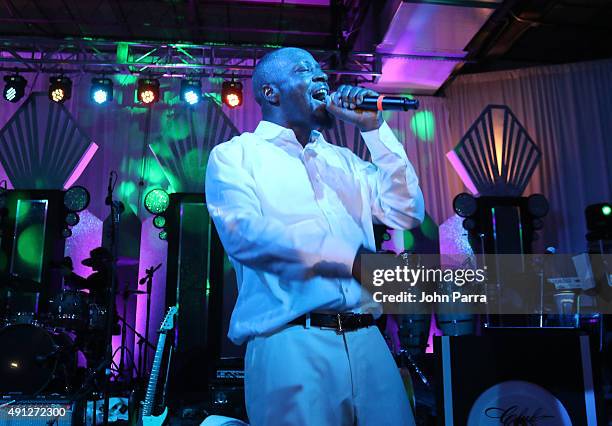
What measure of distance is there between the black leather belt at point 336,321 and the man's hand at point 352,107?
55 cm

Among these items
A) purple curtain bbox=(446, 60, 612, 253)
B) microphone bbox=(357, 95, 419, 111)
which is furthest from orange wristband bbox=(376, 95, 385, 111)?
purple curtain bbox=(446, 60, 612, 253)

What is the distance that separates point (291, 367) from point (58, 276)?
24.9 ft

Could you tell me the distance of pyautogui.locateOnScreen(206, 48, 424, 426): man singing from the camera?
1.30 meters

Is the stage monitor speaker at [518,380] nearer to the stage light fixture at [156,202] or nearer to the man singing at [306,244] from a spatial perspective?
the man singing at [306,244]

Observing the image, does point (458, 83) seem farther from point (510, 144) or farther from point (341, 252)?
point (341, 252)

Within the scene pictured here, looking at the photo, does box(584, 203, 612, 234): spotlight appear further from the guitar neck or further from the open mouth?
the open mouth

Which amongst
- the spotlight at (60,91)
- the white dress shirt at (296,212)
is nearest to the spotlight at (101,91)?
the spotlight at (60,91)

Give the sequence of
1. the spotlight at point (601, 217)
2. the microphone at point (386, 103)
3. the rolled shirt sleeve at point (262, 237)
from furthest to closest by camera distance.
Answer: the spotlight at point (601, 217)
the microphone at point (386, 103)
the rolled shirt sleeve at point (262, 237)

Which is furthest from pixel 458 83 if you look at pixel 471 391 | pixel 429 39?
pixel 471 391

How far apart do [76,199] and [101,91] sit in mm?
1611

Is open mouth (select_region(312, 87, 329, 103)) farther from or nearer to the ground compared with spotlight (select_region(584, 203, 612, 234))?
nearer to the ground

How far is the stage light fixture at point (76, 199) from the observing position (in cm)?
779

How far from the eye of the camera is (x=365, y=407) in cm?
134

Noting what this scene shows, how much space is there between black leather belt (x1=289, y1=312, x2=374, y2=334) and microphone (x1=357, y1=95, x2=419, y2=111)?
57 centimetres
